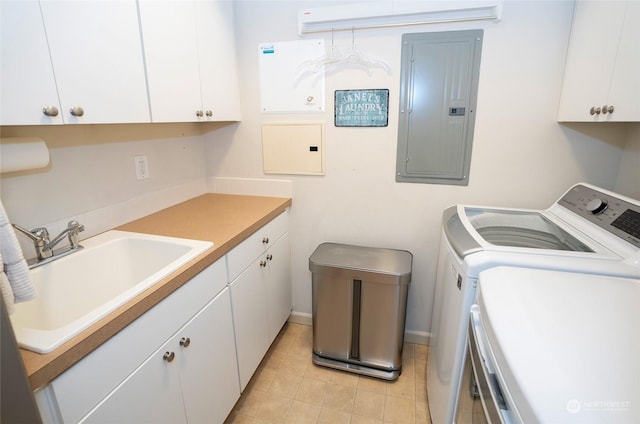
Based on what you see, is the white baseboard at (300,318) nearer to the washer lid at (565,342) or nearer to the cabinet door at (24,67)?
the washer lid at (565,342)

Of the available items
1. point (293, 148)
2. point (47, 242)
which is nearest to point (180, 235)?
point (47, 242)

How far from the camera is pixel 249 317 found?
169 centimetres

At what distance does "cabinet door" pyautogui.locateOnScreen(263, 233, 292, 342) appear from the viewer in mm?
1948

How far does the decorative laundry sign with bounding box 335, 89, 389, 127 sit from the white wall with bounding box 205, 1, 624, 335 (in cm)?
4

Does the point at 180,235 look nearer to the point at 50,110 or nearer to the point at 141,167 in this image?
the point at 141,167

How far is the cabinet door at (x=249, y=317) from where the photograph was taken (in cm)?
157

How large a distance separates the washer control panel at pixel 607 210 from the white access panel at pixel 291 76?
4.56ft

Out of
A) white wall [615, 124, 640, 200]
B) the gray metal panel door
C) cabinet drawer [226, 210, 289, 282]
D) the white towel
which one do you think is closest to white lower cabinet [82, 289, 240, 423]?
cabinet drawer [226, 210, 289, 282]

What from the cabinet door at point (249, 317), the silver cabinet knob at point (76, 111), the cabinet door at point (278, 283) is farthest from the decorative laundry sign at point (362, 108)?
the silver cabinet knob at point (76, 111)

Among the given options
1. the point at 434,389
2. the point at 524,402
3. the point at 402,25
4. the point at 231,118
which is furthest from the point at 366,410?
the point at 402,25

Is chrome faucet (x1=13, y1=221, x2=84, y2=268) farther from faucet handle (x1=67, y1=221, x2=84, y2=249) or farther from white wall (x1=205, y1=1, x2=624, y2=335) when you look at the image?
white wall (x1=205, y1=1, x2=624, y2=335)

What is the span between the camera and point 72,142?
1.38 meters

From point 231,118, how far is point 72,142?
2.76ft

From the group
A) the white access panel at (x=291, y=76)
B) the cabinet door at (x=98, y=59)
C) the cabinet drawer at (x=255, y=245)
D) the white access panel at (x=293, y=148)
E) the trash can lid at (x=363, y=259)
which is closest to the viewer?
the cabinet door at (x=98, y=59)
